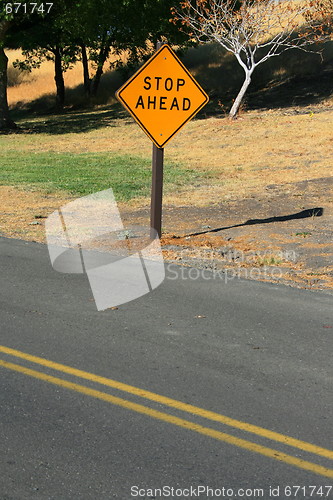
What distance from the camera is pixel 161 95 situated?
11.8m

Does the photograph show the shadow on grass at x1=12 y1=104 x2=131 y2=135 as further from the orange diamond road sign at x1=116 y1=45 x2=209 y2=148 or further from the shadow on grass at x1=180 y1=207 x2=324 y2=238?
the orange diamond road sign at x1=116 y1=45 x2=209 y2=148

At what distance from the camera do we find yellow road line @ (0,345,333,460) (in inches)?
205

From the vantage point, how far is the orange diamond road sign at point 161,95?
11648 mm

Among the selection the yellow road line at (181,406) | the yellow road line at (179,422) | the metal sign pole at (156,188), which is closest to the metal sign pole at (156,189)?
the metal sign pole at (156,188)

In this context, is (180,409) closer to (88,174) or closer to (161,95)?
(161,95)

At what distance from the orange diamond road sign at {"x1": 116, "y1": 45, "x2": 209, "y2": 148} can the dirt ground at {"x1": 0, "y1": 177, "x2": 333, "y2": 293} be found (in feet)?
6.49

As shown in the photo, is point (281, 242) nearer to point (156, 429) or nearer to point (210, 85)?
point (156, 429)

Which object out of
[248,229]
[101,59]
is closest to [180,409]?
[248,229]

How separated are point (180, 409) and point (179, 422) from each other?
225mm

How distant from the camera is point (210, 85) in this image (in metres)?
45.5

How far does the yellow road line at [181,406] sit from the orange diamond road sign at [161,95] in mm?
5629

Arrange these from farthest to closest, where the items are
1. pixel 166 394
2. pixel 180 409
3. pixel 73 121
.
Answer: pixel 73 121, pixel 166 394, pixel 180 409

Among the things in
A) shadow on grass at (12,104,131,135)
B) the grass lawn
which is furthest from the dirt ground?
shadow on grass at (12,104,131,135)

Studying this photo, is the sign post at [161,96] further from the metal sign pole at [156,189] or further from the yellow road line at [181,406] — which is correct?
the yellow road line at [181,406]
